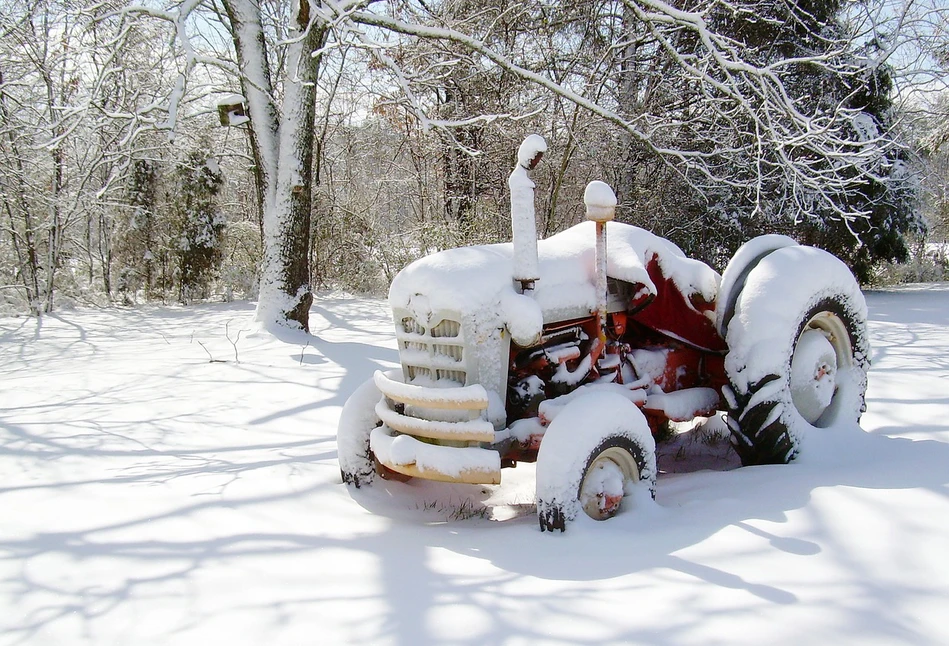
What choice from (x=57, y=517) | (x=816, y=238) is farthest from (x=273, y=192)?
(x=816, y=238)

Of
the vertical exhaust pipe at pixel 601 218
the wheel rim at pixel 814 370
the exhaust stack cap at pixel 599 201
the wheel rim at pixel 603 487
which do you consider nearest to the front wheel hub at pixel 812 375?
the wheel rim at pixel 814 370

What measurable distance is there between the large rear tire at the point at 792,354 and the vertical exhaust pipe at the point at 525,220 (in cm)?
129

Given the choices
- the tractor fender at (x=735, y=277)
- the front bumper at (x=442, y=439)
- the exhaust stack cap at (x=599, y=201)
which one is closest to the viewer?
the front bumper at (x=442, y=439)

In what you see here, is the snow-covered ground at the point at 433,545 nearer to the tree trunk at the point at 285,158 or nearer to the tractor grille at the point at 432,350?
the tractor grille at the point at 432,350

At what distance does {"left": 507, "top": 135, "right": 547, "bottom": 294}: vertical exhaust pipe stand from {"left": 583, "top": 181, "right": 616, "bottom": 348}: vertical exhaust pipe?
266 mm

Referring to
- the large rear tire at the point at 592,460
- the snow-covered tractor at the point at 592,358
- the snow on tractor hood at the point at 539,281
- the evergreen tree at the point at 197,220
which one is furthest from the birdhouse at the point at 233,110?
the large rear tire at the point at 592,460

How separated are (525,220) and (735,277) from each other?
1460mm

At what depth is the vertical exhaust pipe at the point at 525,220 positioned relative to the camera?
9.71 feet

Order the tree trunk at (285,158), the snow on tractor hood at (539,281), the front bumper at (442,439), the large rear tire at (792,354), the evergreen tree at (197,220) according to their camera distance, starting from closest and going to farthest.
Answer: the front bumper at (442,439)
the snow on tractor hood at (539,281)
the large rear tire at (792,354)
the tree trunk at (285,158)
the evergreen tree at (197,220)

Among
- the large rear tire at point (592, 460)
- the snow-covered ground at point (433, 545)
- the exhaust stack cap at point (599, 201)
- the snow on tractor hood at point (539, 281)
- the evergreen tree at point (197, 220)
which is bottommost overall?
the snow-covered ground at point (433, 545)

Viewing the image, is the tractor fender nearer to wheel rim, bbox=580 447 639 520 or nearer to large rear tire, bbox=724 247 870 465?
large rear tire, bbox=724 247 870 465

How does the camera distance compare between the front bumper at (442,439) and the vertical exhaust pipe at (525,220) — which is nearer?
the front bumper at (442,439)

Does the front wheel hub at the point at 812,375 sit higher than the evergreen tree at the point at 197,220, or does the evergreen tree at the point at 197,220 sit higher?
the evergreen tree at the point at 197,220

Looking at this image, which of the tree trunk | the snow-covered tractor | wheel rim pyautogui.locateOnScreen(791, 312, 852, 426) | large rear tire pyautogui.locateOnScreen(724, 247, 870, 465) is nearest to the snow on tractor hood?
the snow-covered tractor
